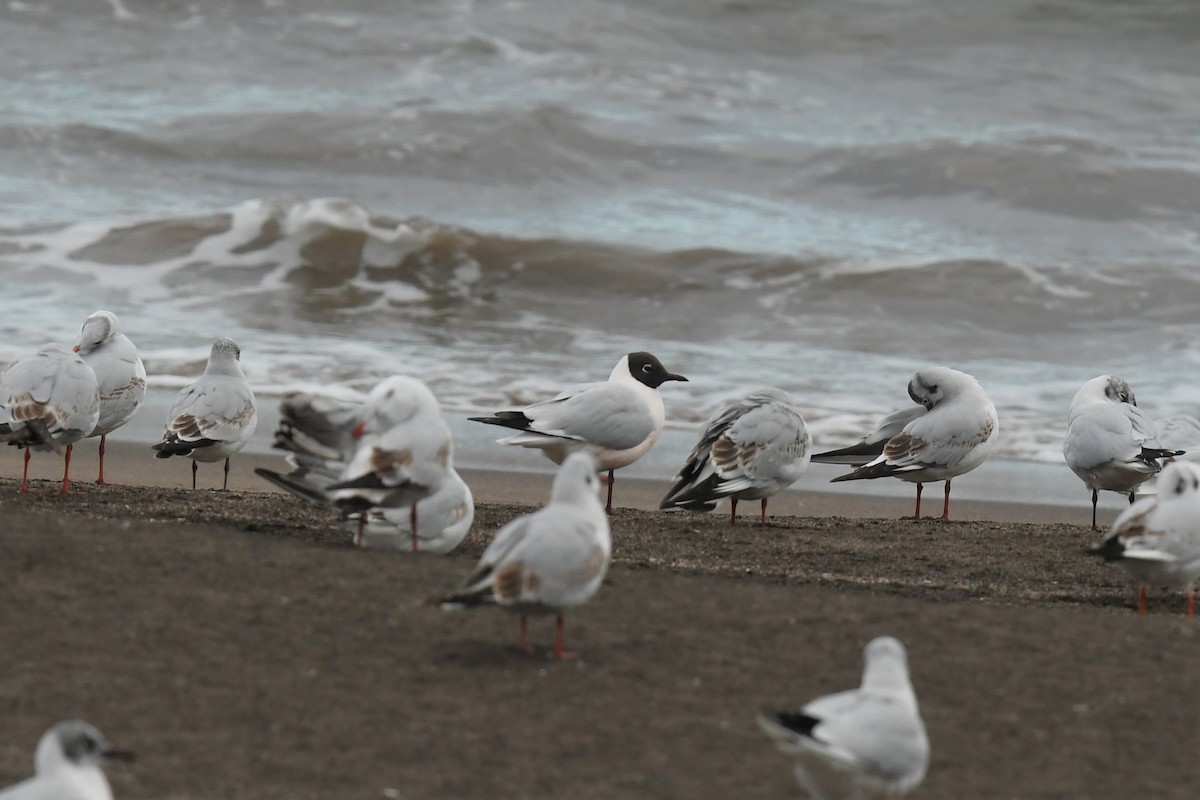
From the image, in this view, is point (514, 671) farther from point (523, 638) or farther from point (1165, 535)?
point (1165, 535)

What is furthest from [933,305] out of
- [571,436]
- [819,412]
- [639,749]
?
[639,749]

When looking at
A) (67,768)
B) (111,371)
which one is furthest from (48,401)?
(67,768)

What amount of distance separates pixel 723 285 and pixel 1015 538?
307 inches

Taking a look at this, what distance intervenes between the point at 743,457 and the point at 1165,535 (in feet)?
8.13

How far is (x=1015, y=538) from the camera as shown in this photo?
7871mm

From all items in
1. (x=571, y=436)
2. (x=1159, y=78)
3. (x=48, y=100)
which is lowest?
(x=571, y=436)

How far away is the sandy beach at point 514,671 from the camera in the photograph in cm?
404

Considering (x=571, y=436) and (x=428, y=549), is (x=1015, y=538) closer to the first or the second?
(x=571, y=436)

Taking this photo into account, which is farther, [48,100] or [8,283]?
[48,100]

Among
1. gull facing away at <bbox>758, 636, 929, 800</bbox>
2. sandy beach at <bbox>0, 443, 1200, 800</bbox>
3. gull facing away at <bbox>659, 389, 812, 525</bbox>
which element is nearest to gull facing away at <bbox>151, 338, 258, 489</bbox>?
sandy beach at <bbox>0, 443, 1200, 800</bbox>

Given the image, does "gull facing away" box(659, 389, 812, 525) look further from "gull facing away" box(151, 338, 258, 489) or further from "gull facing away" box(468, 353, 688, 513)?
"gull facing away" box(151, 338, 258, 489)

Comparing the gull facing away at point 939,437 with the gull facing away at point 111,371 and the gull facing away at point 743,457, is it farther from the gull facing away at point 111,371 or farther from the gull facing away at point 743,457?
the gull facing away at point 111,371

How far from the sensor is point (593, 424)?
807 cm

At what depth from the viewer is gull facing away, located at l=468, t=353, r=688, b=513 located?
8047 millimetres
